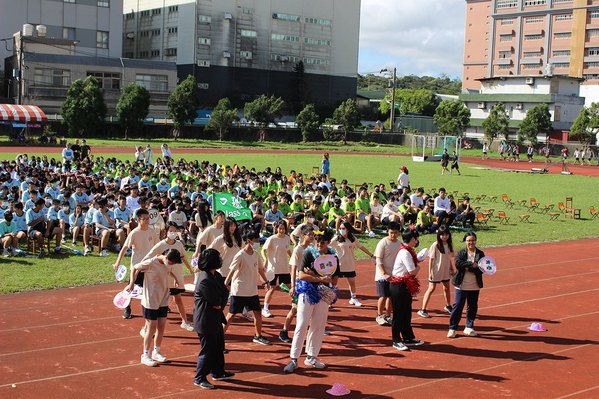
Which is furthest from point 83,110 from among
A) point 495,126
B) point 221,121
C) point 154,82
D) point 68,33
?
point 495,126

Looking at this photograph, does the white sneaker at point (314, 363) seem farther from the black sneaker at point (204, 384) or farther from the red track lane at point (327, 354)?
the black sneaker at point (204, 384)

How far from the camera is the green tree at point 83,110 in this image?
52.4m

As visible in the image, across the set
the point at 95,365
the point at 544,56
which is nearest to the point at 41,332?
the point at 95,365

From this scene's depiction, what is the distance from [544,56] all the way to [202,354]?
9680 cm

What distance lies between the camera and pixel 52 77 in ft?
216

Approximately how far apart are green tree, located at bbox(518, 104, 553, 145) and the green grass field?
19433 millimetres

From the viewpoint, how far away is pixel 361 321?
9.77 metres

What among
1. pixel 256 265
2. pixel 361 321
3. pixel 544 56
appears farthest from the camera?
pixel 544 56

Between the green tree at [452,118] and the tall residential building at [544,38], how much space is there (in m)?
26.1

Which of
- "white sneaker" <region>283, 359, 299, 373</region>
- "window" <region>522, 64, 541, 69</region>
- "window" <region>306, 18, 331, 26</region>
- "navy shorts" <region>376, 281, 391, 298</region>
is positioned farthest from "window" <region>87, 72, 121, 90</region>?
"white sneaker" <region>283, 359, 299, 373</region>

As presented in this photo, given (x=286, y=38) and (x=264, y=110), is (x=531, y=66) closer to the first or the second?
(x=286, y=38)

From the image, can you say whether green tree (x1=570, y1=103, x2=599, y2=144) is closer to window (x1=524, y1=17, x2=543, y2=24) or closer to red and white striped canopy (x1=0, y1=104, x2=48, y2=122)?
window (x1=524, y1=17, x2=543, y2=24)

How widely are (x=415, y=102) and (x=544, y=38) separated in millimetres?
26851

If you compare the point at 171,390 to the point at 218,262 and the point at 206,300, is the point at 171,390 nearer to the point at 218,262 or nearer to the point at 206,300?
the point at 206,300
